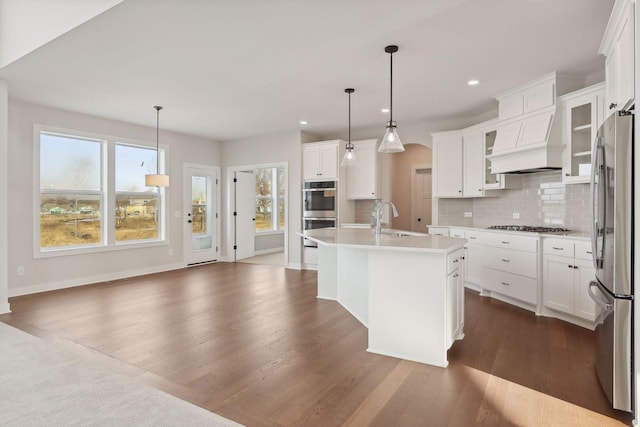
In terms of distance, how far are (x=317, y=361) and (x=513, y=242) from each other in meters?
2.75

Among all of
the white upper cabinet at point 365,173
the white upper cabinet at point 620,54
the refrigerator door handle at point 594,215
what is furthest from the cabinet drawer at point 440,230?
the refrigerator door handle at point 594,215

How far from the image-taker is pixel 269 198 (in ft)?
30.8

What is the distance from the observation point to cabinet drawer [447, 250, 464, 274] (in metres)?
2.75

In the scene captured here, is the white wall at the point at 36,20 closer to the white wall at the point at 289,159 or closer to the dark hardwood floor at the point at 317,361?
the dark hardwood floor at the point at 317,361

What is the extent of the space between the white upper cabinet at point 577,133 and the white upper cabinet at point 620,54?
110cm

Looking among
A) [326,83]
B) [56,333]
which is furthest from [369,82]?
[56,333]

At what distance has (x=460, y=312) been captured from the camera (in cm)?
306

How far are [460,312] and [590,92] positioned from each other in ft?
8.75

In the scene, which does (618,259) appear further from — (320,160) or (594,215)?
(320,160)

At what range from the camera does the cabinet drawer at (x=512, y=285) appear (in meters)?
3.96

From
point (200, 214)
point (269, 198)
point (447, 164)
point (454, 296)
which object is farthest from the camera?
point (269, 198)

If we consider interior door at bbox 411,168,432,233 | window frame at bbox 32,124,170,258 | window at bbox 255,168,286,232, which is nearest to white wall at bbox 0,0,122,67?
window frame at bbox 32,124,170,258

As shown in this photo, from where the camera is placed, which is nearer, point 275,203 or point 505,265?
point 505,265

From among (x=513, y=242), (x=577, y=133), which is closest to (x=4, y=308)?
(x=513, y=242)
